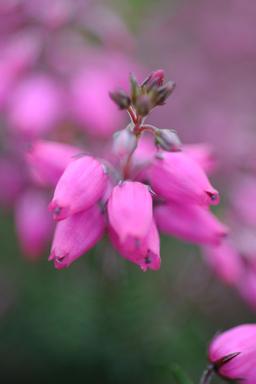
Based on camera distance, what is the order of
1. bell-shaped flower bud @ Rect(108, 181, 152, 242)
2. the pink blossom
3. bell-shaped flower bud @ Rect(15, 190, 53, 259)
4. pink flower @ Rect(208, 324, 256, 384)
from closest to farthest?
1. bell-shaped flower bud @ Rect(108, 181, 152, 242)
2. pink flower @ Rect(208, 324, 256, 384)
3. the pink blossom
4. bell-shaped flower bud @ Rect(15, 190, 53, 259)

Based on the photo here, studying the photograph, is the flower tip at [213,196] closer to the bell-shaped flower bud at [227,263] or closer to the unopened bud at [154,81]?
the unopened bud at [154,81]

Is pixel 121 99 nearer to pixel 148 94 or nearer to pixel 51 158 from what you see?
pixel 148 94

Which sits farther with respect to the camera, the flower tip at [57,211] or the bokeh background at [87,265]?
the bokeh background at [87,265]

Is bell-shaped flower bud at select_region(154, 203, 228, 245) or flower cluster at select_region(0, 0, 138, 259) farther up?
flower cluster at select_region(0, 0, 138, 259)

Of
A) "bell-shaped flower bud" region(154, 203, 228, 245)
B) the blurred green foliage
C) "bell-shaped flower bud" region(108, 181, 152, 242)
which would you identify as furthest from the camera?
the blurred green foliage

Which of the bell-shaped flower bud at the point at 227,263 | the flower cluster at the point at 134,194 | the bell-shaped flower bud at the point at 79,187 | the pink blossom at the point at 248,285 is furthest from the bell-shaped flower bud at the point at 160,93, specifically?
the pink blossom at the point at 248,285

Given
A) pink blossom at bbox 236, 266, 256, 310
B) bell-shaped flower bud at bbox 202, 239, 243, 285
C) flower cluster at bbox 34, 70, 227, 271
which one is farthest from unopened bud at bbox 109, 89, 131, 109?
pink blossom at bbox 236, 266, 256, 310

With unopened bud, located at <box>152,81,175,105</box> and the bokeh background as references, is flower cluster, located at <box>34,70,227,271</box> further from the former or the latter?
the bokeh background
